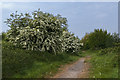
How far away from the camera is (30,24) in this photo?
16.5 meters

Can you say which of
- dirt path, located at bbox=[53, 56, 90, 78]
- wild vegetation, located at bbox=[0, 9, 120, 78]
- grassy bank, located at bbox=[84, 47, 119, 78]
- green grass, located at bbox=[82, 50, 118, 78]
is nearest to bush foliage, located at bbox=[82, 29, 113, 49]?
wild vegetation, located at bbox=[0, 9, 120, 78]

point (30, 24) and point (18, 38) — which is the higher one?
point (30, 24)

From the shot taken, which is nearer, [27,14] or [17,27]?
[17,27]

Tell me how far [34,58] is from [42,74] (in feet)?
9.96

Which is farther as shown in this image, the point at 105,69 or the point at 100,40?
the point at 100,40

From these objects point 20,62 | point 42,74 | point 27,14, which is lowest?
point 42,74

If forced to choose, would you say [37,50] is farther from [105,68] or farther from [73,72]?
[105,68]

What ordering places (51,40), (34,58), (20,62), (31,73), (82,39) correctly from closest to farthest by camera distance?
(31,73) < (20,62) < (34,58) < (51,40) < (82,39)

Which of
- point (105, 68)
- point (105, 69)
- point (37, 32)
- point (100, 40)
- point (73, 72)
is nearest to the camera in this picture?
point (105, 69)

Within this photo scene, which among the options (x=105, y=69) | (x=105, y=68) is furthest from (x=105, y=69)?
(x=105, y=68)

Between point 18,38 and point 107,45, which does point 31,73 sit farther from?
point 107,45

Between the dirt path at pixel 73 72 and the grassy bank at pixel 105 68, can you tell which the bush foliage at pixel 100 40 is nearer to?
the grassy bank at pixel 105 68

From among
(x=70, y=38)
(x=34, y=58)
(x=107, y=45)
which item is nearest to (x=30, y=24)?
(x=34, y=58)

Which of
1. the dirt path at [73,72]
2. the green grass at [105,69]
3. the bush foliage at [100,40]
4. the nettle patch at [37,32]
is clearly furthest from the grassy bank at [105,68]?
the bush foliage at [100,40]
